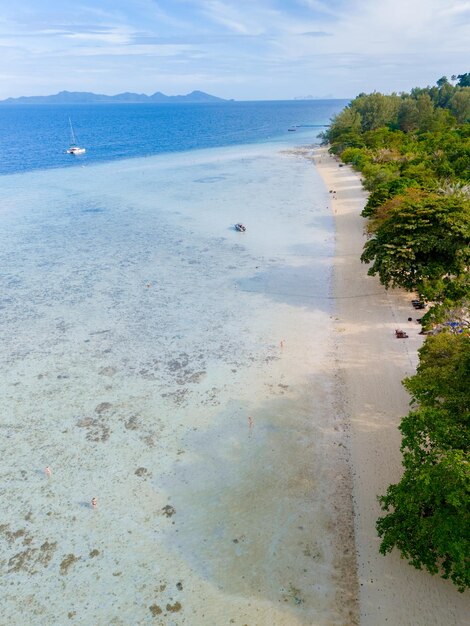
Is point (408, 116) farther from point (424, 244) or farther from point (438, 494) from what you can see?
point (438, 494)

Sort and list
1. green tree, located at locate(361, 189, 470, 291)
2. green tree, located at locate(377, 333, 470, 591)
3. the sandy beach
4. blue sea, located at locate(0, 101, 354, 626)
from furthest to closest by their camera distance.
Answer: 1. green tree, located at locate(361, 189, 470, 291)
2. blue sea, located at locate(0, 101, 354, 626)
3. the sandy beach
4. green tree, located at locate(377, 333, 470, 591)

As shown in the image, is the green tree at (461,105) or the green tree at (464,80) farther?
the green tree at (464,80)

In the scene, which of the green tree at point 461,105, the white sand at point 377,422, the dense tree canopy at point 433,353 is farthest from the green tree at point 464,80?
the white sand at point 377,422

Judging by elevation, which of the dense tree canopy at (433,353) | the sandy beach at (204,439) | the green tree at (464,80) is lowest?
the sandy beach at (204,439)

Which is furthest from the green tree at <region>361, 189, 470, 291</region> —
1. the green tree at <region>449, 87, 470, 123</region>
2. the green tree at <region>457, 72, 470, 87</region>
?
the green tree at <region>457, 72, 470, 87</region>

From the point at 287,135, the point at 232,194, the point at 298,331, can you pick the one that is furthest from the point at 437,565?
the point at 287,135

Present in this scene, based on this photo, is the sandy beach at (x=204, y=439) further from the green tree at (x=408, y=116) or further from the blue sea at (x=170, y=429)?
the green tree at (x=408, y=116)

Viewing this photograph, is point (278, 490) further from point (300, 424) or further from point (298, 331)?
point (298, 331)

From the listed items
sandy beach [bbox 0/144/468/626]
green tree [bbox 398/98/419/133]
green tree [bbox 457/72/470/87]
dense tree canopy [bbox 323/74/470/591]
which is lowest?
sandy beach [bbox 0/144/468/626]

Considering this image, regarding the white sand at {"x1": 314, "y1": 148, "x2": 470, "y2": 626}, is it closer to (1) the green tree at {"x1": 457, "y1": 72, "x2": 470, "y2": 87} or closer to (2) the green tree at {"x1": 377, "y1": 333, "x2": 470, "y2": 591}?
(2) the green tree at {"x1": 377, "y1": 333, "x2": 470, "y2": 591}
